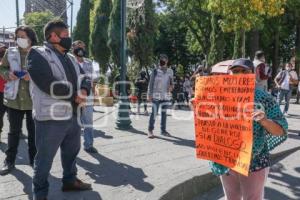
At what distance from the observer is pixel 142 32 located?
937 inches

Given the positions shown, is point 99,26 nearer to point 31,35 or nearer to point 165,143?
point 165,143

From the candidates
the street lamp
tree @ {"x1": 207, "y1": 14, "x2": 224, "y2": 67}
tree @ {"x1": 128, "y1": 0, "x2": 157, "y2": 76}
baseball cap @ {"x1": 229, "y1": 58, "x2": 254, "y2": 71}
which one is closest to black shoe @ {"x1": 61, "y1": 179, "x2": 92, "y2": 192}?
baseball cap @ {"x1": 229, "y1": 58, "x2": 254, "y2": 71}

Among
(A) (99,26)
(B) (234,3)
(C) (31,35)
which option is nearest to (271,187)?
(C) (31,35)

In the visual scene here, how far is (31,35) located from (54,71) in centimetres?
148

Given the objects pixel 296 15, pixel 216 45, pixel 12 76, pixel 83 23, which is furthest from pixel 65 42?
pixel 83 23

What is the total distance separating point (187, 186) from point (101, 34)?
26087mm

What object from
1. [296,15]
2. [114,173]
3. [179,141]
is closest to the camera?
[114,173]

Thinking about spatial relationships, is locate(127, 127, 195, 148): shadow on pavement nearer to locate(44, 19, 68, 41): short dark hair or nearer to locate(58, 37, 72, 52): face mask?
locate(58, 37, 72, 52): face mask

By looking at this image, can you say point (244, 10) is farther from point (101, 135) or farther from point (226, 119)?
point (226, 119)

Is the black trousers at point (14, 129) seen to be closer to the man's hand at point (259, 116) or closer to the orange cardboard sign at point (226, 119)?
the orange cardboard sign at point (226, 119)

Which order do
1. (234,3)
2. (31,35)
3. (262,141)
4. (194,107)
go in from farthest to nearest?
(234,3), (31,35), (194,107), (262,141)

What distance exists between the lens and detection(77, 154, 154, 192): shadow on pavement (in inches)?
214

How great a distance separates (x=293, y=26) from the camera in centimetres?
3444

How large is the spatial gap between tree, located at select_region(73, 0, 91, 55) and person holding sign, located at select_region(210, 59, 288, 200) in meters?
34.8
